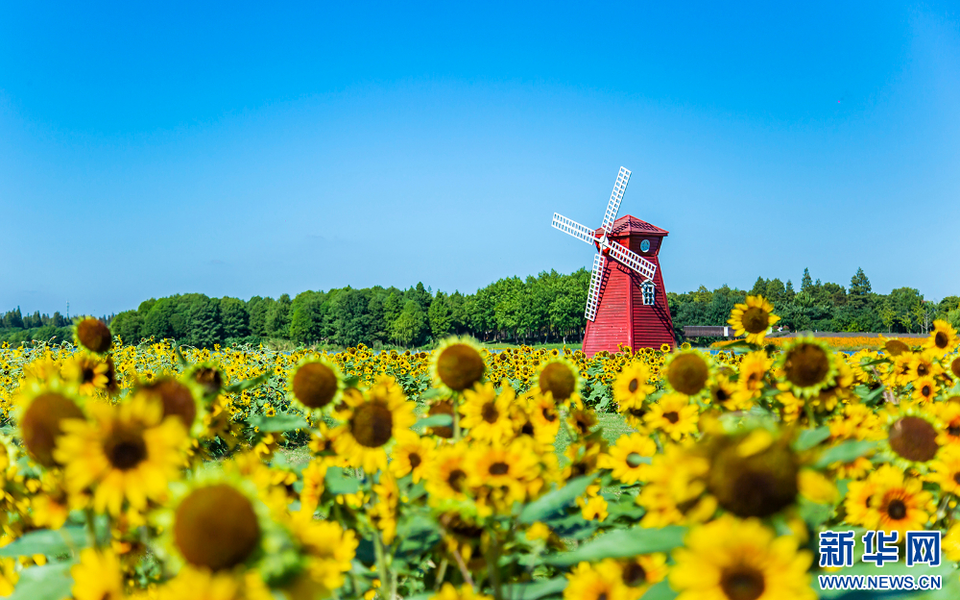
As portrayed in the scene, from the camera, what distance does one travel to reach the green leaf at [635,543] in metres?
1.14

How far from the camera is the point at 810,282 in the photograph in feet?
Result: 368

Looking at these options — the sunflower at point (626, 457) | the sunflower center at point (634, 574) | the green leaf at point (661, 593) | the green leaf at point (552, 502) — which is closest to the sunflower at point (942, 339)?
the sunflower at point (626, 457)

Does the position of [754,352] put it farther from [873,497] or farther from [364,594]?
[364,594]

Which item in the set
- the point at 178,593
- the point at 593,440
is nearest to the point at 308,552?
the point at 178,593

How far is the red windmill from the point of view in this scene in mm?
26688

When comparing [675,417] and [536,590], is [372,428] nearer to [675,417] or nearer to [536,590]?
[536,590]

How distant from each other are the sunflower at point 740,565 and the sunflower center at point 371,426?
1.14 meters

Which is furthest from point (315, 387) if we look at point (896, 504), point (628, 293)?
point (628, 293)

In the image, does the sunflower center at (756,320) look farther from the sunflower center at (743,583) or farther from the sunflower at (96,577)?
the sunflower at (96,577)

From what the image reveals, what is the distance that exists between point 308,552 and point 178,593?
256 mm

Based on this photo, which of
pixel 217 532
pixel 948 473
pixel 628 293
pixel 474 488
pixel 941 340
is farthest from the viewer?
pixel 628 293

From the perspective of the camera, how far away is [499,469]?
1.74 meters

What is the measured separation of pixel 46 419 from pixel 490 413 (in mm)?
1369

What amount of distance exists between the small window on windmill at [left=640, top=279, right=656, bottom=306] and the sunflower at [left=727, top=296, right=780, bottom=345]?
79.8ft
